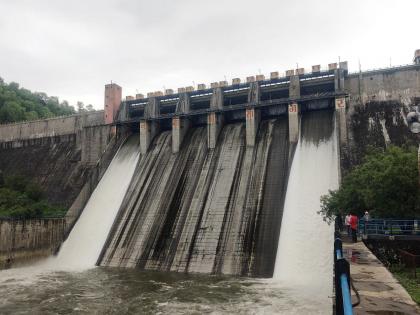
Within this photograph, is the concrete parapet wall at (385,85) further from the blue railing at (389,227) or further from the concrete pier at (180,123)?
the concrete pier at (180,123)

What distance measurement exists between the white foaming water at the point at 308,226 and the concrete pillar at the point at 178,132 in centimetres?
836

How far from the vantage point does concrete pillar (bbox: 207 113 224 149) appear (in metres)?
27.0

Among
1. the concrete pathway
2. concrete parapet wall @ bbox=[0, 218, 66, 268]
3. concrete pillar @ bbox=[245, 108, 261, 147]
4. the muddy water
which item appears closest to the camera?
the concrete pathway

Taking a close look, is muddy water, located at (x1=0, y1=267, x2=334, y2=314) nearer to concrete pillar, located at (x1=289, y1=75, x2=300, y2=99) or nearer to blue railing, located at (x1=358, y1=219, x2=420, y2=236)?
blue railing, located at (x1=358, y1=219, x2=420, y2=236)

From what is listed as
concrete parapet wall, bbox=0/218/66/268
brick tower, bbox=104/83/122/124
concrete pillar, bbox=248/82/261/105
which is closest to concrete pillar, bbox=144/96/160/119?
brick tower, bbox=104/83/122/124

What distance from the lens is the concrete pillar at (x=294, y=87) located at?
26.1 metres

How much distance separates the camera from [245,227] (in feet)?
66.2

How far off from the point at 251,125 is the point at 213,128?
2.70 metres

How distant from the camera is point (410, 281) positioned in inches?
417

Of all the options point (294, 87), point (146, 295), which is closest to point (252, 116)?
point (294, 87)

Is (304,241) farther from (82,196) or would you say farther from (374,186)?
(82,196)

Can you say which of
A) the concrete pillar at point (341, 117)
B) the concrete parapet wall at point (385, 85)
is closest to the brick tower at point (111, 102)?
the concrete pillar at point (341, 117)

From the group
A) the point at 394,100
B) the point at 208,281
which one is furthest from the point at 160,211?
the point at 394,100

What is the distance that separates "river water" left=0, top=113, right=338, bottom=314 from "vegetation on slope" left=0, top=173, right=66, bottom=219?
2901 mm
